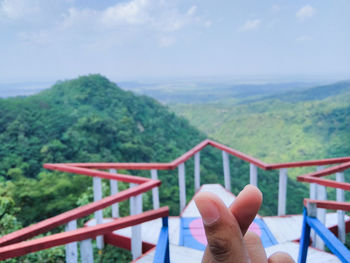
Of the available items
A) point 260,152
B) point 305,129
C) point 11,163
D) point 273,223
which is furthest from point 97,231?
point 305,129

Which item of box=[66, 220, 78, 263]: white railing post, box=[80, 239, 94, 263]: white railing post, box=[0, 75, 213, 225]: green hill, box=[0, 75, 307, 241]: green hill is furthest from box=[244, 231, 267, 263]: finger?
box=[0, 75, 213, 225]: green hill

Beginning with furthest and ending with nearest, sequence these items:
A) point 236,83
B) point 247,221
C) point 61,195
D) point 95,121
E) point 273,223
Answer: point 236,83 → point 95,121 → point 61,195 → point 273,223 → point 247,221

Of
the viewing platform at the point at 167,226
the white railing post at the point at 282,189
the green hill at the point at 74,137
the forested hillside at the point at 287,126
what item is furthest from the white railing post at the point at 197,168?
the forested hillside at the point at 287,126

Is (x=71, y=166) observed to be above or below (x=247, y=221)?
below

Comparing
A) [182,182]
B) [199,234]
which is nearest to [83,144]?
[182,182]

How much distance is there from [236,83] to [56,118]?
51985 millimetres

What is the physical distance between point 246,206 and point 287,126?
2457 centimetres

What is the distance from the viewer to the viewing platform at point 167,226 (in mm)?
1141

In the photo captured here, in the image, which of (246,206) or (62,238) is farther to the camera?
(62,238)

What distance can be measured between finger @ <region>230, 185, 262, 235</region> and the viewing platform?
0.80 m

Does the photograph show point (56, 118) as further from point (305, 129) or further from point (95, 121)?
point (305, 129)

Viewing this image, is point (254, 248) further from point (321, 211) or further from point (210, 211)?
point (321, 211)

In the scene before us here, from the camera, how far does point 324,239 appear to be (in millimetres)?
1187

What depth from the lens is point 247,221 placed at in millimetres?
484
